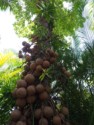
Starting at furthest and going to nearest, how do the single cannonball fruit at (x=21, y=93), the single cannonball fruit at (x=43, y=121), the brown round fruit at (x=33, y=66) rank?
the brown round fruit at (x=33, y=66) → the single cannonball fruit at (x=21, y=93) → the single cannonball fruit at (x=43, y=121)

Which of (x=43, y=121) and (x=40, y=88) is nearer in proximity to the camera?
(x=43, y=121)

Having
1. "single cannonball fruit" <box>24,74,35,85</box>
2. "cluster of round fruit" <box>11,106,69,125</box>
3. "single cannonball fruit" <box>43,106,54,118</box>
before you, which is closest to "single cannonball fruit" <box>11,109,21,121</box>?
"cluster of round fruit" <box>11,106,69,125</box>

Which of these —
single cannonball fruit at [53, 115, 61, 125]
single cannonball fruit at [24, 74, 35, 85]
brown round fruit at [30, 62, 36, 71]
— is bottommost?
single cannonball fruit at [53, 115, 61, 125]

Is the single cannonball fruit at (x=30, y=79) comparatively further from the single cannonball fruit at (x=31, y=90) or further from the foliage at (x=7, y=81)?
the foliage at (x=7, y=81)

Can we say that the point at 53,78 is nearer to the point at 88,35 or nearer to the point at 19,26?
the point at 19,26

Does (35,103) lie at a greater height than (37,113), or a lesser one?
greater

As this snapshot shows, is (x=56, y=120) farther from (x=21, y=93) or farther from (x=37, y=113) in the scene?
(x=21, y=93)

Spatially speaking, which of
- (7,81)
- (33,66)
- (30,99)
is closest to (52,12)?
(33,66)

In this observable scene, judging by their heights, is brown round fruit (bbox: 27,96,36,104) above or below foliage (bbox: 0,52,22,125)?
below

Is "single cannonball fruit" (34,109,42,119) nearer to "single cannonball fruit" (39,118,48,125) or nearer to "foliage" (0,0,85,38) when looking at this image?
"single cannonball fruit" (39,118,48,125)

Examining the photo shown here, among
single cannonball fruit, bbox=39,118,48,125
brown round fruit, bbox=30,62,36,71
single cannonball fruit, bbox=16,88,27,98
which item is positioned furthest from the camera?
brown round fruit, bbox=30,62,36,71

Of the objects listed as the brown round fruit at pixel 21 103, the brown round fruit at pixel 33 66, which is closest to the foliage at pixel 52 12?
the brown round fruit at pixel 33 66

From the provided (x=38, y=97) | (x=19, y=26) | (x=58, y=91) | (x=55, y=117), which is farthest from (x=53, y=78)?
(x=19, y=26)

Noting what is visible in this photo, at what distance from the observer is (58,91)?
11.4 ft
